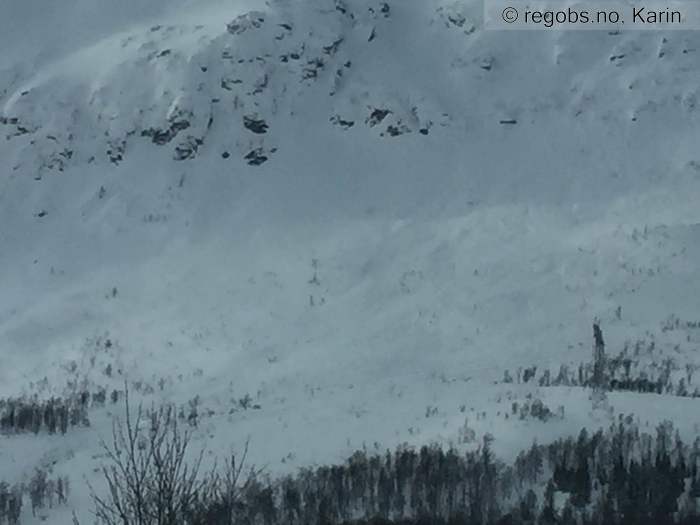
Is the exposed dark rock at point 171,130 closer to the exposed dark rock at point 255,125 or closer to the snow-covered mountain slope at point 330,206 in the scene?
the snow-covered mountain slope at point 330,206

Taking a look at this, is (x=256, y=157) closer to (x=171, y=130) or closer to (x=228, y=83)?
(x=171, y=130)

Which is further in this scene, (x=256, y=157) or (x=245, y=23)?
(x=245, y=23)

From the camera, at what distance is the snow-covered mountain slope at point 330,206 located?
10262cm

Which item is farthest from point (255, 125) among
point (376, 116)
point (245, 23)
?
point (245, 23)

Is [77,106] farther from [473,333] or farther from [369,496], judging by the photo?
[369,496]

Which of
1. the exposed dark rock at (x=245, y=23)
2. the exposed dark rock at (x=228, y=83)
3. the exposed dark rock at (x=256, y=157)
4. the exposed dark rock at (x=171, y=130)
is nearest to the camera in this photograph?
the exposed dark rock at (x=256, y=157)

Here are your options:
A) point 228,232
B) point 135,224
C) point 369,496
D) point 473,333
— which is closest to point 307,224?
point 228,232

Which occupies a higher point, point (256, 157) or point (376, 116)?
Answer: point (376, 116)

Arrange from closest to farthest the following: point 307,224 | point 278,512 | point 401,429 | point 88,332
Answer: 1. point 278,512
2. point 401,429
3. point 88,332
4. point 307,224

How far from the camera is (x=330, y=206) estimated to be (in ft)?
414

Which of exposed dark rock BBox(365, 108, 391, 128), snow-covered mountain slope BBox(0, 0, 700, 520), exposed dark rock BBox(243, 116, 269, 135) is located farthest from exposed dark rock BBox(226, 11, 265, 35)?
exposed dark rock BBox(365, 108, 391, 128)

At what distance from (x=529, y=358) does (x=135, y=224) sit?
141ft

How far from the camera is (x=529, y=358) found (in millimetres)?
101062

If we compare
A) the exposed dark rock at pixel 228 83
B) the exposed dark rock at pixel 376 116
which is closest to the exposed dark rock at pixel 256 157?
the exposed dark rock at pixel 228 83
